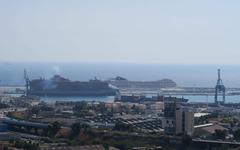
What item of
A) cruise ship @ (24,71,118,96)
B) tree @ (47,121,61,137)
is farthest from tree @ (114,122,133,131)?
cruise ship @ (24,71,118,96)

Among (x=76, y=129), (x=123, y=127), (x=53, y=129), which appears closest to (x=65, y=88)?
(x=53, y=129)

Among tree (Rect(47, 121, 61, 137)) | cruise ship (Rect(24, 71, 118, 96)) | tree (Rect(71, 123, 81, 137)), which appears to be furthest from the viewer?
cruise ship (Rect(24, 71, 118, 96))

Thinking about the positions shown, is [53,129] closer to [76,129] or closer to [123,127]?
[76,129]

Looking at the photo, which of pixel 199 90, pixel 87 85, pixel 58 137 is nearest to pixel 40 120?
pixel 58 137

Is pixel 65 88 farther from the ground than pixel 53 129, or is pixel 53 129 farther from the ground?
pixel 65 88

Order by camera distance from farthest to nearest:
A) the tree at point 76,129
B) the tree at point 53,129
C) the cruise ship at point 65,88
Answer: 1. the cruise ship at point 65,88
2. the tree at point 53,129
3. the tree at point 76,129

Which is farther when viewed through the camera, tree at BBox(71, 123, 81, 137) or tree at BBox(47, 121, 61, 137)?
tree at BBox(47, 121, 61, 137)

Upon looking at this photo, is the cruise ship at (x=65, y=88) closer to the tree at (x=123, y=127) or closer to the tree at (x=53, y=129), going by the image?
the tree at (x=53, y=129)

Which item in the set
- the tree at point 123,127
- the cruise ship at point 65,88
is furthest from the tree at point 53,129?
Answer: the cruise ship at point 65,88

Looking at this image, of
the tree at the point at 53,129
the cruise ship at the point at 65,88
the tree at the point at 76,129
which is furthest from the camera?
the cruise ship at the point at 65,88

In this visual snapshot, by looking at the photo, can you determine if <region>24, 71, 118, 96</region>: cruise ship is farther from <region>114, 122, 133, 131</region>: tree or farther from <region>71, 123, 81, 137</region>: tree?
<region>71, 123, 81, 137</region>: tree

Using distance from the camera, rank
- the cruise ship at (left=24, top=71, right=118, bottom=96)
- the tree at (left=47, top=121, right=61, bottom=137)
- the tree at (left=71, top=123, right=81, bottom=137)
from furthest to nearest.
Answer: the cruise ship at (left=24, top=71, right=118, bottom=96) < the tree at (left=47, top=121, right=61, bottom=137) < the tree at (left=71, top=123, right=81, bottom=137)
